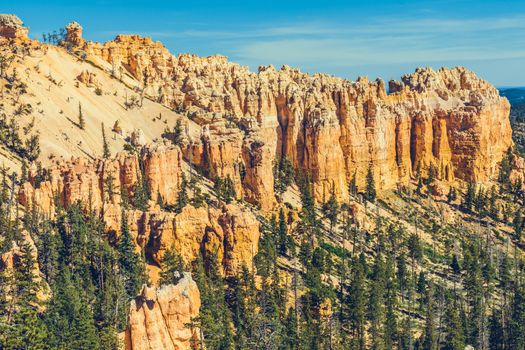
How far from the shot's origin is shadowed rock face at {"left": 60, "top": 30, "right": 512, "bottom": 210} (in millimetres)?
146250

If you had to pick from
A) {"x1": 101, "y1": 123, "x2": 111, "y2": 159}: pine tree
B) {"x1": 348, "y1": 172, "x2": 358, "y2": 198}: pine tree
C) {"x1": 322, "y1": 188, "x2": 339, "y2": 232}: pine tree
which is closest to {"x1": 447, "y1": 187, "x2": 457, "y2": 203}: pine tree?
{"x1": 348, "y1": 172, "x2": 358, "y2": 198}: pine tree

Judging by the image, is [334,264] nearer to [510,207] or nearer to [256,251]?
[256,251]

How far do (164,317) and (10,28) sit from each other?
10746cm

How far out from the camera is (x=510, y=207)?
172 metres

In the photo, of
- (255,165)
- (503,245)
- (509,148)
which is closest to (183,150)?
(255,165)

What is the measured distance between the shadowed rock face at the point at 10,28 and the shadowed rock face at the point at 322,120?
15.8 meters

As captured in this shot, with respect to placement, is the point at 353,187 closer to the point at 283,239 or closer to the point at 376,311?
the point at 283,239

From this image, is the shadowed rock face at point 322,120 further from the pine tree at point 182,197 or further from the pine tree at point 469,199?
the pine tree at point 182,197

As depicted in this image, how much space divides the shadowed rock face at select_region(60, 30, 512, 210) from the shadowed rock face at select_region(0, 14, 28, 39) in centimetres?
1578

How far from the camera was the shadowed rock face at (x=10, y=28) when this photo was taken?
6250 inches

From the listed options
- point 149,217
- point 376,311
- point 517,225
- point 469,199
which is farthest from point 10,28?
point 517,225

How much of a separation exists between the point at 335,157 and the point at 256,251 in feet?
185

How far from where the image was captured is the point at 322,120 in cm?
15912

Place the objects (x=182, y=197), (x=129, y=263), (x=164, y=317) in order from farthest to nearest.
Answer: (x=182, y=197)
(x=129, y=263)
(x=164, y=317)
